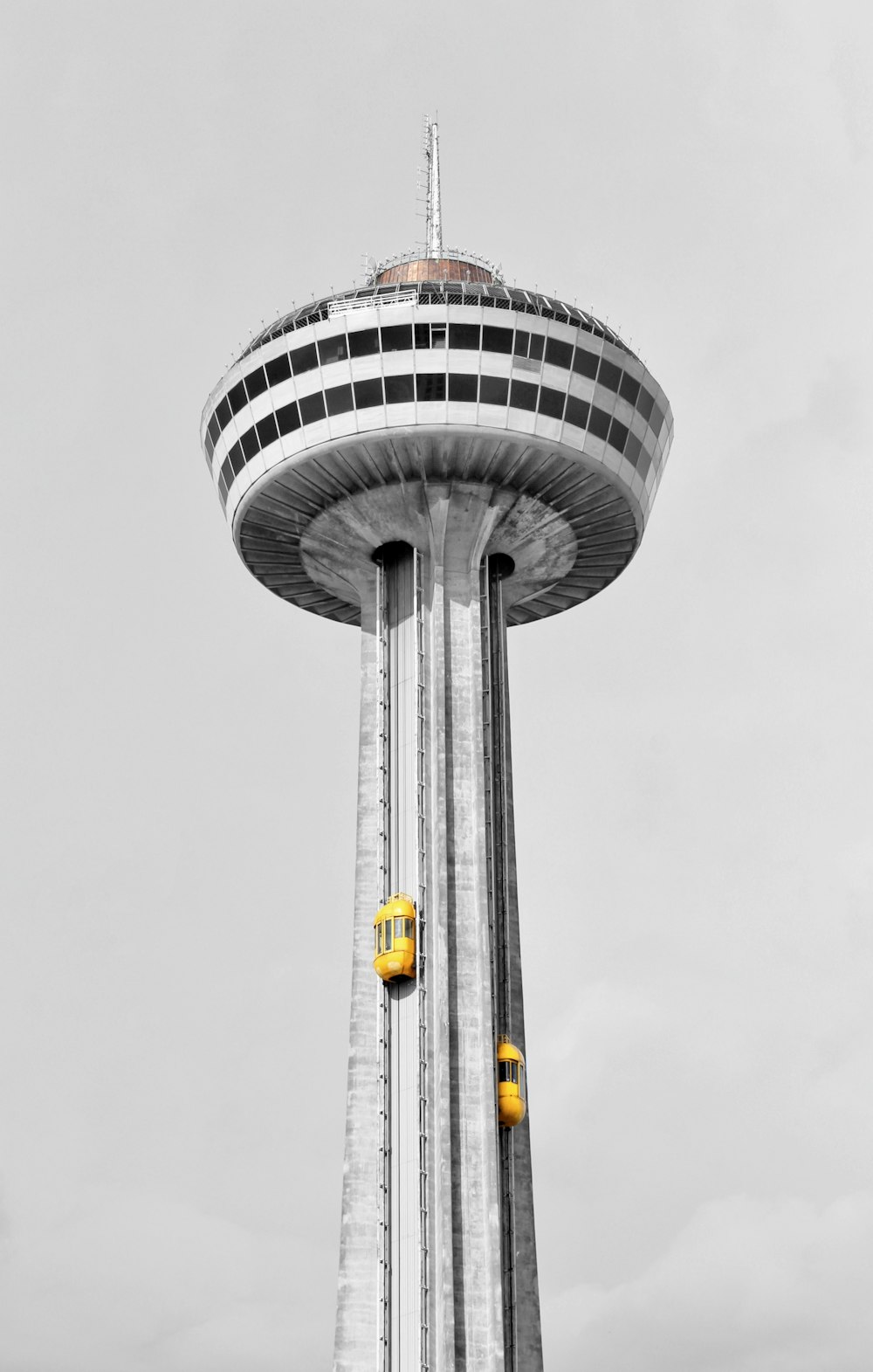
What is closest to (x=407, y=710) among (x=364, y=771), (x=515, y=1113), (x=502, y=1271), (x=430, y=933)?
(x=364, y=771)

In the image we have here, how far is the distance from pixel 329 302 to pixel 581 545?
1558cm

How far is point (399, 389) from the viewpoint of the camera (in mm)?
82000

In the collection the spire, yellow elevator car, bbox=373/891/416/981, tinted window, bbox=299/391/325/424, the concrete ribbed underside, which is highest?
the spire

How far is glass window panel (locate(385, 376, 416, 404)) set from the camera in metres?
82.0

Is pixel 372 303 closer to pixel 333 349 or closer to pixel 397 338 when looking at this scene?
pixel 397 338

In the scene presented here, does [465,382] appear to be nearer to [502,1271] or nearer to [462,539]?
[462,539]

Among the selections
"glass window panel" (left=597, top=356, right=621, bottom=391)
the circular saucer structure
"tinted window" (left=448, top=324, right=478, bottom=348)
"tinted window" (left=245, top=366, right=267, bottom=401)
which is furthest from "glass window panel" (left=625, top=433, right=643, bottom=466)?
"tinted window" (left=245, top=366, right=267, bottom=401)

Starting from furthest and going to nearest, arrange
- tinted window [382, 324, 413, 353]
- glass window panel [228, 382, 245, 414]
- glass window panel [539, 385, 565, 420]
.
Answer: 1. glass window panel [228, 382, 245, 414]
2. glass window panel [539, 385, 565, 420]
3. tinted window [382, 324, 413, 353]

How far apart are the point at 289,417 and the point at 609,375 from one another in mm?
13500

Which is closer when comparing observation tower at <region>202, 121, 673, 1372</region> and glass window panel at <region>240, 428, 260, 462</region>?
observation tower at <region>202, 121, 673, 1372</region>

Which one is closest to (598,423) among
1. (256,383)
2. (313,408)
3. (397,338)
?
(397,338)

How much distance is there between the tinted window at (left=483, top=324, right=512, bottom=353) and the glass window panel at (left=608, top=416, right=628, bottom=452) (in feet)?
18.8

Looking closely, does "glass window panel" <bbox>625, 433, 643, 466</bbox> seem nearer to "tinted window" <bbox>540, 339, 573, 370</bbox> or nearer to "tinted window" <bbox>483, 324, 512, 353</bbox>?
"tinted window" <bbox>540, 339, 573, 370</bbox>

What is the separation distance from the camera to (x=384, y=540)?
86562 mm
